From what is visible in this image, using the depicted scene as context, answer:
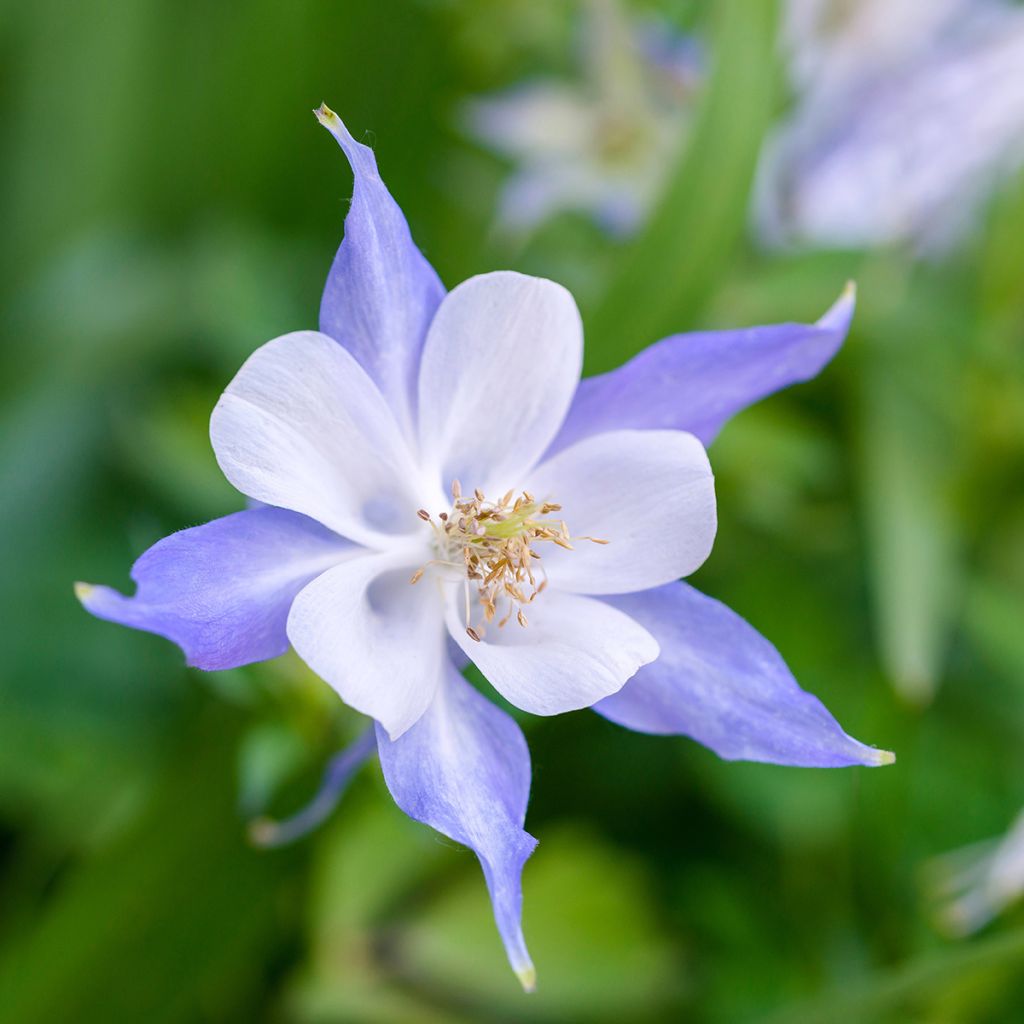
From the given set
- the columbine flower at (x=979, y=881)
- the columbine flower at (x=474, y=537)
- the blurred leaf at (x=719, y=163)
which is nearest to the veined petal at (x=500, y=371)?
the columbine flower at (x=474, y=537)

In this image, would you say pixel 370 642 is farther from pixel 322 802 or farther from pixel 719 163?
pixel 719 163

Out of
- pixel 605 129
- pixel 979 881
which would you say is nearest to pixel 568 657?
pixel 979 881

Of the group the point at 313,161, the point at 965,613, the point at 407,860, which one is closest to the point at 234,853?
the point at 407,860

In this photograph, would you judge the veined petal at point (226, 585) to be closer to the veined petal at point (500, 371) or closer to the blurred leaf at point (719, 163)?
the veined petal at point (500, 371)

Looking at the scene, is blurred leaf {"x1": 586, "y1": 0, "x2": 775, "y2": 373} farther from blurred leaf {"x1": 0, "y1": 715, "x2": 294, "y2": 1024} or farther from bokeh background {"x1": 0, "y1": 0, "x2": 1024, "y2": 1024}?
blurred leaf {"x1": 0, "y1": 715, "x2": 294, "y2": 1024}

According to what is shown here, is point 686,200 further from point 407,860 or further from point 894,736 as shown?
point 407,860

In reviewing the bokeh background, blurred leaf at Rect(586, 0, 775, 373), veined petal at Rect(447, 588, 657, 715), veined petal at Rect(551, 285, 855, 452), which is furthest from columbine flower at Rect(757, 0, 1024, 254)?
veined petal at Rect(447, 588, 657, 715)
